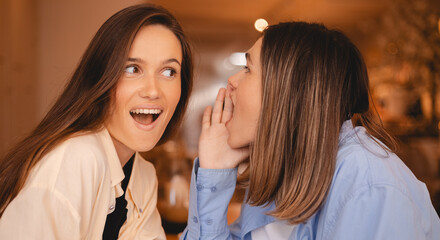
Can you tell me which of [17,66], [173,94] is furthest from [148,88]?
[17,66]

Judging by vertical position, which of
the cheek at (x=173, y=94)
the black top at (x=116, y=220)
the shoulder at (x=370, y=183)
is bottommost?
the black top at (x=116, y=220)

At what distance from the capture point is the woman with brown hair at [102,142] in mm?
845

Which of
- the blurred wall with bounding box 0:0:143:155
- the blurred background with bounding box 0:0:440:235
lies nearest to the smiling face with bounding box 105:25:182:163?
the blurred background with bounding box 0:0:440:235

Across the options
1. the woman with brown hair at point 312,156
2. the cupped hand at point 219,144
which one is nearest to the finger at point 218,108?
the cupped hand at point 219,144

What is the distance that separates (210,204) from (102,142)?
1.25ft

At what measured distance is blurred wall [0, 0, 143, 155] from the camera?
2.46 meters

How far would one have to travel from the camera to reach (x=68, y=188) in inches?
34.0

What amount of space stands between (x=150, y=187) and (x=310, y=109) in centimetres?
67

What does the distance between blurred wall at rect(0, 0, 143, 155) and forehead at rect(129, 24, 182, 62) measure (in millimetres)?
1286

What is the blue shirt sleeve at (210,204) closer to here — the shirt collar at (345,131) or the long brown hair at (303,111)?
the long brown hair at (303,111)

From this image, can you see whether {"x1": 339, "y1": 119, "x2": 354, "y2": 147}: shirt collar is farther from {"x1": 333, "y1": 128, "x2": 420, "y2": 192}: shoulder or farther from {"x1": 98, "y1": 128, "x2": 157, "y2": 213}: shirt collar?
{"x1": 98, "y1": 128, "x2": 157, "y2": 213}: shirt collar

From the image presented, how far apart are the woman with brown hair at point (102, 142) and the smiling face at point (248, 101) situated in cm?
20

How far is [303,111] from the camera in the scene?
0.98 metres

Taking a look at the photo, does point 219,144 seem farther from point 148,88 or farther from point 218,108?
point 148,88
